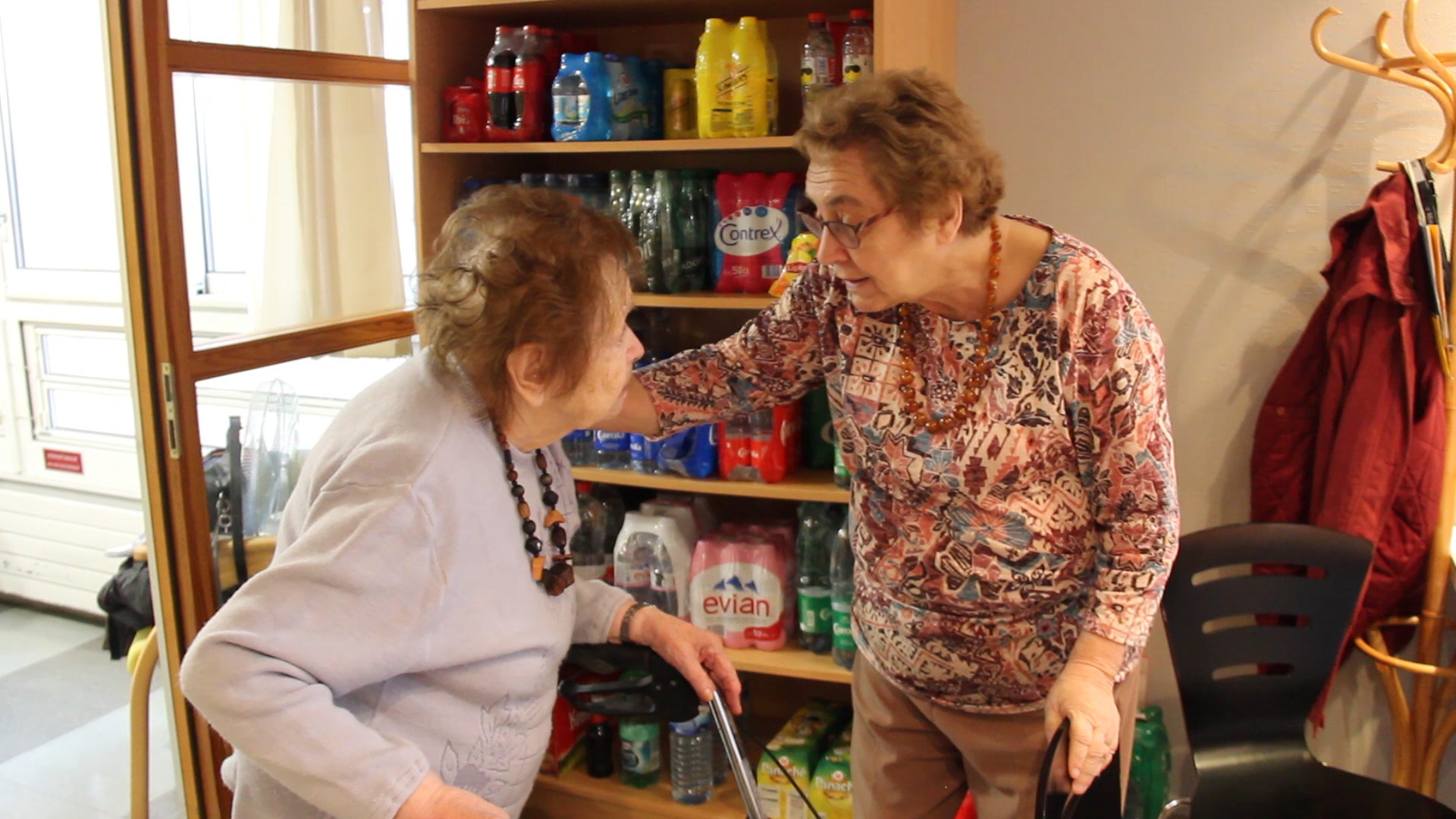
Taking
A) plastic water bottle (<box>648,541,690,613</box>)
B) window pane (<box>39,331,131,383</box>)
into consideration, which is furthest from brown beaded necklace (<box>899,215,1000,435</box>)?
window pane (<box>39,331,131,383</box>)

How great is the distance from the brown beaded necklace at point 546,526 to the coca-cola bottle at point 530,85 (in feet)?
4.11

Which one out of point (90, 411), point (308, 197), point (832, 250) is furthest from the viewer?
point (90, 411)

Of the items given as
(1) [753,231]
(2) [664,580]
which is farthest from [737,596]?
(1) [753,231]

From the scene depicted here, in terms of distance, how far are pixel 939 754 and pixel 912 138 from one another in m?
0.92

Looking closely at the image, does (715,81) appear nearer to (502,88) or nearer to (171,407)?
(502,88)

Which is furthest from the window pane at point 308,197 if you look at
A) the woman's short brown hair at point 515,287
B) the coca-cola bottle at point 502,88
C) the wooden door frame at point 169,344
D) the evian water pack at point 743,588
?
the woman's short brown hair at point 515,287

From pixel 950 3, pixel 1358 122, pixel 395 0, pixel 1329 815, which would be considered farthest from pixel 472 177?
pixel 1329 815

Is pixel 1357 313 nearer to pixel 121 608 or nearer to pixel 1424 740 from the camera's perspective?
pixel 1424 740

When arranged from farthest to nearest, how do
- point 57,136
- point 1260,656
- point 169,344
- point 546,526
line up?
1. point 57,136
2. point 1260,656
3. point 169,344
4. point 546,526

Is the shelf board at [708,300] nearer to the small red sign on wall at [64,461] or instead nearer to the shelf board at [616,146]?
the shelf board at [616,146]

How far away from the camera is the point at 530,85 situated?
2438 mm

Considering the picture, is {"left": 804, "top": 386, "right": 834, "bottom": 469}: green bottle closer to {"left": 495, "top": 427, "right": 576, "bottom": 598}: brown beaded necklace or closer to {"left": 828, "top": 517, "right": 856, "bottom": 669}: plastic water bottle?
{"left": 828, "top": 517, "right": 856, "bottom": 669}: plastic water bottle

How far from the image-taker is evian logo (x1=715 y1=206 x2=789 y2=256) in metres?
2.33

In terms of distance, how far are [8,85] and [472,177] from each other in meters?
2.21
